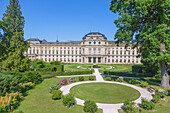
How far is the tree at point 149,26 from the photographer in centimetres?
1200

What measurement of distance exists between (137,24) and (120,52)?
55765 mm

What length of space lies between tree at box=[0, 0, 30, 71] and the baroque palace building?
47.7 metres

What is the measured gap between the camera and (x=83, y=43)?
217 ft

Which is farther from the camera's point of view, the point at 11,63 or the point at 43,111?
the point at 11,63

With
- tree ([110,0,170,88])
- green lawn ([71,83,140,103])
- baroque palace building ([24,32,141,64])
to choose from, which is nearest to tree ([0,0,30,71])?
green lawn ([71,83,140,103])

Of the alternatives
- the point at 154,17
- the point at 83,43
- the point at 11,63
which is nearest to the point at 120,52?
the point at 83,43

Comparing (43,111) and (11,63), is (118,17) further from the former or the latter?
(11,63)

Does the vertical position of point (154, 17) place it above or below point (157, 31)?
above

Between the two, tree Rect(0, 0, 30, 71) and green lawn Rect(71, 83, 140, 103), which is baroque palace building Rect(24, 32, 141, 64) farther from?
green lawn Rect(71, 83, 140, 103)

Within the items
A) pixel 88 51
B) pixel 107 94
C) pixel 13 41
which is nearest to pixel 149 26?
pixel 107 94

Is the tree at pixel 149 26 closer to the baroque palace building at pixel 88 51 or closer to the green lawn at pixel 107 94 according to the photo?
the green lawn at pixel 107 94

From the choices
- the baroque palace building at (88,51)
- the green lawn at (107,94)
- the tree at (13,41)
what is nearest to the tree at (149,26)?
the green lawn at (107,94)

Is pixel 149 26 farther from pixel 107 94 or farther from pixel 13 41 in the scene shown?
pixel 13 41

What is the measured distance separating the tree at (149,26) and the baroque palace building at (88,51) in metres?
47.6
